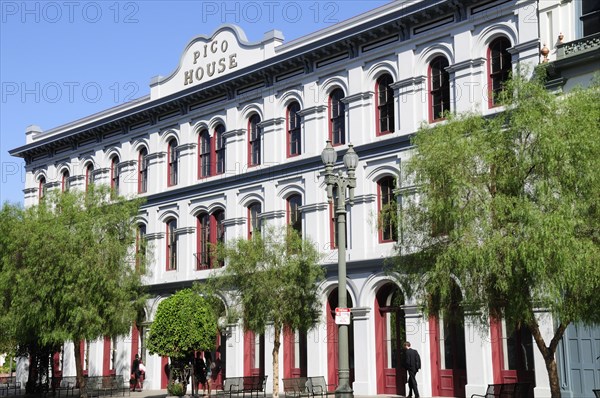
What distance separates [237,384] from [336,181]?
10824 mm

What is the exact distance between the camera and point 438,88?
2784cm

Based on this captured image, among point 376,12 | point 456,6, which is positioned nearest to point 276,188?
point 376,12

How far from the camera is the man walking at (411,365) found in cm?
2491

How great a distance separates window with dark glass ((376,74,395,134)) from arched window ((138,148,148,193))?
1341 cm

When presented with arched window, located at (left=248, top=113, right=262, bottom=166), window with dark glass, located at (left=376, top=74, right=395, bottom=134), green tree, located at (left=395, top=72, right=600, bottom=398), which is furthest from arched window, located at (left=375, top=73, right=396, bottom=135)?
green tree, located at (left=395, top=72, right=600, bottom=398)

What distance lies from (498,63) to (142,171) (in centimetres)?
1874

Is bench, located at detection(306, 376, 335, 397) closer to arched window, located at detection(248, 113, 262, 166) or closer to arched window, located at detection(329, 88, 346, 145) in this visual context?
arched window, located at detection(329, 88, 346, 145)

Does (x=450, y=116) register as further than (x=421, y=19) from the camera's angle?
No

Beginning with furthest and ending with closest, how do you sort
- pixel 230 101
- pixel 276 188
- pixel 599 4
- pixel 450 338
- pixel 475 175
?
pixel 230 101 < pixel 276 188 < pixel 450 338 < pixel 599 4 < pixel 475 175

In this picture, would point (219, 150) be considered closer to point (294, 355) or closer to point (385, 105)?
point (385, 105)

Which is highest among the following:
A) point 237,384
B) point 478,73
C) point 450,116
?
point 478,73

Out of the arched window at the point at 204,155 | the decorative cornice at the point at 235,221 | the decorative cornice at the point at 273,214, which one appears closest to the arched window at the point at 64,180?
the arched window at the point at 204,155

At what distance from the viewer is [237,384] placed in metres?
28.3

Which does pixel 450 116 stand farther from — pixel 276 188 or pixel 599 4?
pixel 276 188
